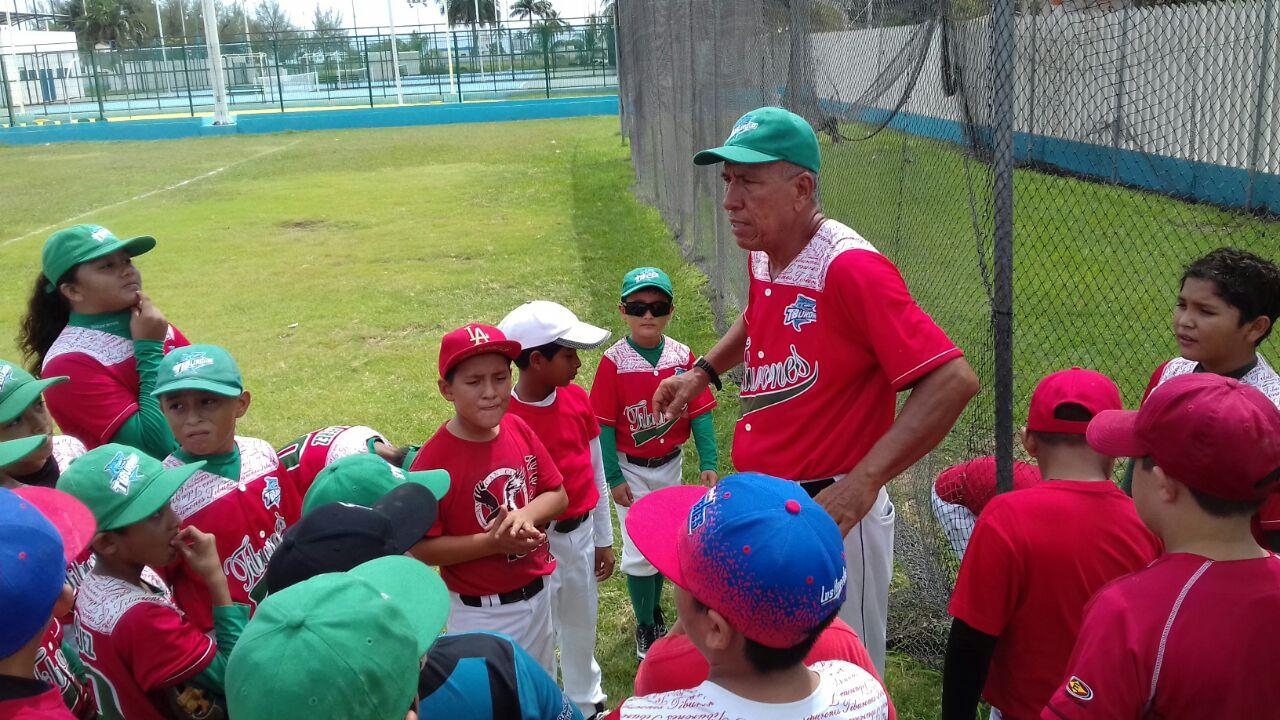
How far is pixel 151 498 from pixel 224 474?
0.50 metres

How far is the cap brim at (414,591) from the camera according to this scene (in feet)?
5.46

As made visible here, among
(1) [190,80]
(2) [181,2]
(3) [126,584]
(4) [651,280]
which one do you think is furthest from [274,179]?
(2) [181,2]

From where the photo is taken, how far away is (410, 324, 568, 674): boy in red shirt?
2932 mm

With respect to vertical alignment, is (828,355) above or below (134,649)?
above

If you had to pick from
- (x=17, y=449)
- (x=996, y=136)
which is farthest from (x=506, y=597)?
(x=996, y=136)

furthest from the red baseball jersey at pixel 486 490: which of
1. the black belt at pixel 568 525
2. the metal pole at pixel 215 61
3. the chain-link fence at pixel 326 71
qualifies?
the chain-link fence at pixel 326 71

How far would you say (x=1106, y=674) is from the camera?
1.71m

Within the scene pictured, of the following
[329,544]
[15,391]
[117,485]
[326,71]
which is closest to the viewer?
[329,544]

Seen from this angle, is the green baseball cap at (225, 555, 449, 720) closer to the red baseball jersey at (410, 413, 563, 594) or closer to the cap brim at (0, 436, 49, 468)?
the red baseball jersey at (410, 413, 563, 594)

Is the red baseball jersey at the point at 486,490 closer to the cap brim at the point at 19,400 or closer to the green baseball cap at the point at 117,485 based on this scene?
the green baseball cap at the point at 117,485

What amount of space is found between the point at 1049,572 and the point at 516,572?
1642 millimetres

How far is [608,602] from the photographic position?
450cm

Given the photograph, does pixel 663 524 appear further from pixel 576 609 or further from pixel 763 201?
pixel 576 609

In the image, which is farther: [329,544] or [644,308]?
[644,308]
